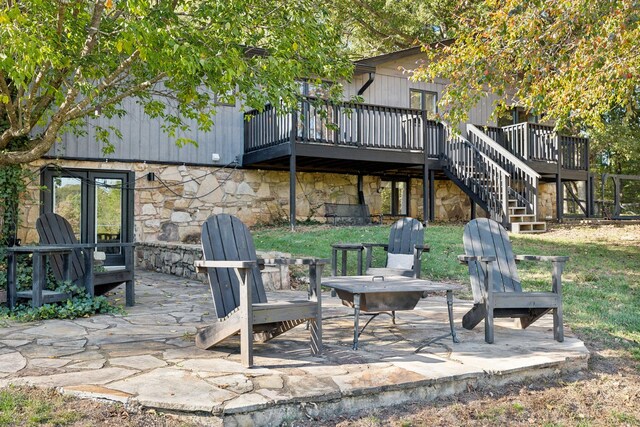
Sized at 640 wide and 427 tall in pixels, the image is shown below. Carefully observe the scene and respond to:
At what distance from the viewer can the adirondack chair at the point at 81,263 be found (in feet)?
18.3

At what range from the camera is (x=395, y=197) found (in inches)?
569

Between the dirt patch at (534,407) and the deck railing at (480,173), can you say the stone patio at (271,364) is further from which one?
the deck railing at (480,173)

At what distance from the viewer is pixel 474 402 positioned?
3.24m

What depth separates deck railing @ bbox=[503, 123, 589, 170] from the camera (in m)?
13.7

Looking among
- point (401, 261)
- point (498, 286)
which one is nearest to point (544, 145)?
point (401, 261)

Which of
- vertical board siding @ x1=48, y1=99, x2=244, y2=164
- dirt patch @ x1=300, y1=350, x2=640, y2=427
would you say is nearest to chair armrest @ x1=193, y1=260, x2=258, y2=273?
dirt patch @ x1=300, y1=350, x2=640, y2=427

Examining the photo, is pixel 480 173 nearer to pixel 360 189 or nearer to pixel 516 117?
pixel 360 189

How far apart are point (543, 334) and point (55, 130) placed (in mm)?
5065

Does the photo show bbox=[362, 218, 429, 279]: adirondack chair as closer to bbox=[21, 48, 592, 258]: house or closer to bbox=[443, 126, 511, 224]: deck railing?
bbox=[21, 48, 592, 258]: house

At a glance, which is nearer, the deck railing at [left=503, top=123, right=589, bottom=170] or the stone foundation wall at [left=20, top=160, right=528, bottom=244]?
the stone foundation wall at [left=20, top=160, right=528, bottom=244]

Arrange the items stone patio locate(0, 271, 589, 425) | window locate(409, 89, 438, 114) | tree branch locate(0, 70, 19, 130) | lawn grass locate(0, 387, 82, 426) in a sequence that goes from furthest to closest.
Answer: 1. window locate(409, 89, 438, 114)
2. tree branch locate(0, 70, 19, 130)
3. stone patio locate(0, 271, 589, 425)
4. lawn grass locate(0, 387, 82, 426)

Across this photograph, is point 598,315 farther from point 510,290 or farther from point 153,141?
point 153,141

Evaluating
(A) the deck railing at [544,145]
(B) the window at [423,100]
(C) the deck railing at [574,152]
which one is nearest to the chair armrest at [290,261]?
(A) the deck railing at [544,145]

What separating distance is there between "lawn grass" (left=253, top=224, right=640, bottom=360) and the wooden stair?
0.39m
